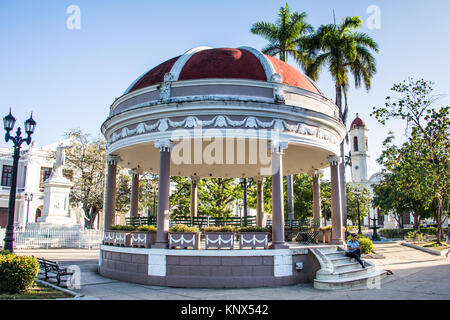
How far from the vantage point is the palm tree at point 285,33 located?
98.9 ft

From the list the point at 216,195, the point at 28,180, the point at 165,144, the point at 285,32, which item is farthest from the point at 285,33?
the point at 28,180

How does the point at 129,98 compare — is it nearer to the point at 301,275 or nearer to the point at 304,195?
the point at 301,275

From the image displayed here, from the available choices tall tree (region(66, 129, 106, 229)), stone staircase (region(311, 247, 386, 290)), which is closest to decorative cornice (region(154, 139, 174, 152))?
stone staircase (region(311, 247, 386, 290))

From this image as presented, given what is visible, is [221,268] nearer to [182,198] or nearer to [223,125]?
[223,125]

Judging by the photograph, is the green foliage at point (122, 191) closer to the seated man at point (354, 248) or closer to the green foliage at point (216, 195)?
the green foliage at point (216, 195)

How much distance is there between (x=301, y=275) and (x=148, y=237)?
6.26 meters

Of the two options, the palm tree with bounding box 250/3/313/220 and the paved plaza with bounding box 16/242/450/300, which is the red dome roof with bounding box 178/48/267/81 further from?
the palm tree with bounding box 250/3/313/220

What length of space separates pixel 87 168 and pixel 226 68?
1209 inches

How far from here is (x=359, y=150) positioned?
288ft


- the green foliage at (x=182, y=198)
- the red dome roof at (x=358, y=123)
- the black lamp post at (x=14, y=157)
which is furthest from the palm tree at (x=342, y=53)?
the red dome roof at (x=358, y=123)

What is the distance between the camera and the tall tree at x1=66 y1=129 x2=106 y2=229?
4044 centimetres

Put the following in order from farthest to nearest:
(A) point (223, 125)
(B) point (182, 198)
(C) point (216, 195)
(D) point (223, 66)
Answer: (B) point (182, 198), (C) point (216, 195), (D) point (223, 66), (A) point (223, 125)

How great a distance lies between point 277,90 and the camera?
14.7 metres
